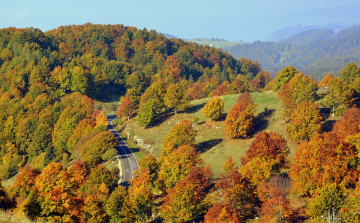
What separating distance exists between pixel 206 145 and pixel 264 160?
29506 millimetres

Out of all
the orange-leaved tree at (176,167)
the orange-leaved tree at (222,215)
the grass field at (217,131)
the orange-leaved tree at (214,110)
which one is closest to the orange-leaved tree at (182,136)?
the grass field at (217,131)

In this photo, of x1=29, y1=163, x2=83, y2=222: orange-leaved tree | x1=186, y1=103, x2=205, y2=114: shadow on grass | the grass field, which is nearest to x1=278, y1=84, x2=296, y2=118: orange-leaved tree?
the grass field

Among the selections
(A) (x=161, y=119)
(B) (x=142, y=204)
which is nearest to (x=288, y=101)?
(A) (x=161, y=119)

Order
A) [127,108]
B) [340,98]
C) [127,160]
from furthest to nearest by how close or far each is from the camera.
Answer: [127,108] < [127,160] < [340,98]

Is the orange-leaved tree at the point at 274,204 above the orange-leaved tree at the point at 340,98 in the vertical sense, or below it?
below

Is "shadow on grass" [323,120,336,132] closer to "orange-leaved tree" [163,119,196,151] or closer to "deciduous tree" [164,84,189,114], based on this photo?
"orange-leaved tree" [163,119,196,151]

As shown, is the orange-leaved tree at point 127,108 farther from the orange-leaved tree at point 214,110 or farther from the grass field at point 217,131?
the orange-leaved tree at point 214,110

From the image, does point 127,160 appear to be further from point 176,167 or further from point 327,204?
point 327,204

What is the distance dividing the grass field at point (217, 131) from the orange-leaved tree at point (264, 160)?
30.7ft

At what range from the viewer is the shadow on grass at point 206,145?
87.6 metres

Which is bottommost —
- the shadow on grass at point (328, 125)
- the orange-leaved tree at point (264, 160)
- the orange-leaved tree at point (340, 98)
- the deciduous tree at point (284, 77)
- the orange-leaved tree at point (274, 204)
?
the orange-leaved tree at point (274, 204)

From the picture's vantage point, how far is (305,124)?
7500 centimetres

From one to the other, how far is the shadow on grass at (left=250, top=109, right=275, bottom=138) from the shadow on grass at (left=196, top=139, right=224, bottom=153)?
8987 mm

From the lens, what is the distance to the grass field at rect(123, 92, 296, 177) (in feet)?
267
